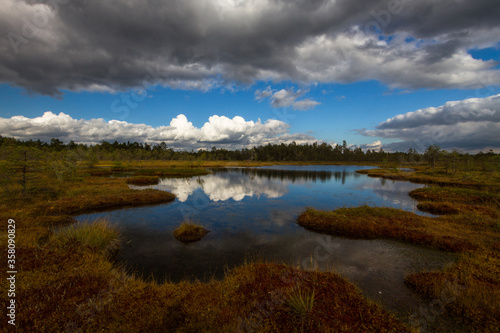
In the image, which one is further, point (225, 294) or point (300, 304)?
point (225, 294)

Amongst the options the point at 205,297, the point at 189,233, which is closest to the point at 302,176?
the point at 189,233

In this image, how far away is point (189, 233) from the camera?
16.6 meters

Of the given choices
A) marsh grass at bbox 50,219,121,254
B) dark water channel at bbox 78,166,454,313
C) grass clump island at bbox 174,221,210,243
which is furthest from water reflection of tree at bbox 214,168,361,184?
marsh grass at bbox 50,219,121,254

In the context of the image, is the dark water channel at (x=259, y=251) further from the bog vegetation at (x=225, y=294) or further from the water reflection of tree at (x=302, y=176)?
the water reflection of tree at (x=302, y=176)

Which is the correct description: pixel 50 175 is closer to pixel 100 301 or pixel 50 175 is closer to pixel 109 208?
pixel 109 208

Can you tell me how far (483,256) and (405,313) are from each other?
8.50m

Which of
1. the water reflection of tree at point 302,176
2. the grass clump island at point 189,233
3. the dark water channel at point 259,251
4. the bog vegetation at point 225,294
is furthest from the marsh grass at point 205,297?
the water reflection of tree at point 302,176

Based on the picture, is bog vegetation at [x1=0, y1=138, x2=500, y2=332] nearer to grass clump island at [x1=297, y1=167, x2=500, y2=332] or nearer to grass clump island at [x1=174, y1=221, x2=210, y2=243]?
grass clump island at [x1=297, y1=167, x2=500, y2=332]

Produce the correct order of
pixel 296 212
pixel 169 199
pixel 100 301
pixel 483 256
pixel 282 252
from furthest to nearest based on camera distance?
pixel 169 199 < pixel 296 212 < pixel 282 252 < pixel 483 256 < pixel 100 301

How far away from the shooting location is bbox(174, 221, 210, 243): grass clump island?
16062 mm

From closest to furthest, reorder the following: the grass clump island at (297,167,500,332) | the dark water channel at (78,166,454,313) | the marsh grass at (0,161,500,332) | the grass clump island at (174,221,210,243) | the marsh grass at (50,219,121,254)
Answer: the marsh grass at (0,161,500,332) → the grass clump island at (297,167,500,332) → the dark water channel at (78,166,454,313) → the marsh grass at (50,219,121,254) → the grass clump island at (174,221,210,243)

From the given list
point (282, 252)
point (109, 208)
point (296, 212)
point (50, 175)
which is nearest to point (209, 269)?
point (282, 252)

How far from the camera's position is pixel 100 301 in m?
7.37

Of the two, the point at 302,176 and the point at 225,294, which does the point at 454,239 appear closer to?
the point at 225,294
